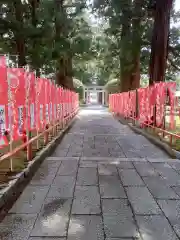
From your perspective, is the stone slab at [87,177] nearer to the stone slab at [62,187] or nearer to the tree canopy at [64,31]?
the stone slab at [62,187]

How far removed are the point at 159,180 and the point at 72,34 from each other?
2104cm

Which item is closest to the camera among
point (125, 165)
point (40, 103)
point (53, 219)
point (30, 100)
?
point (53, 219)

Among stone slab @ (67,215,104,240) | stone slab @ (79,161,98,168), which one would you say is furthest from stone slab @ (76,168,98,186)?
stone slab @ (67,215,104,240)

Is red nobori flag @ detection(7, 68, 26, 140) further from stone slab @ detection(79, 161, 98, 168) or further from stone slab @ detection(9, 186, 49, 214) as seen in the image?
stone slab @ detection(79, 161, 98, 168)

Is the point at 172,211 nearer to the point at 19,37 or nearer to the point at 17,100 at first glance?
the point at 17,100

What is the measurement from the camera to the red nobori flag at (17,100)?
226 inches

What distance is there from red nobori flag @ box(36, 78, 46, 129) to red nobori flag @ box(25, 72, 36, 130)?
14.9 inches

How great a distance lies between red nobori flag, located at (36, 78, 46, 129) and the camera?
785 cm

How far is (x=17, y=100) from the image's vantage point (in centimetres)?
609

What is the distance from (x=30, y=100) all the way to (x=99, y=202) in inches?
135

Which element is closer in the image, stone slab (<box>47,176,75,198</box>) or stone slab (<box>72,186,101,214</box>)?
stone slab (<box>72,186,101,214</box>)

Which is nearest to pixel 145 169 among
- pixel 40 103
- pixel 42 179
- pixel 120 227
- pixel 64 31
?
pixel 42 179

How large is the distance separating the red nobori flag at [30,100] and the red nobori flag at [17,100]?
0.72ft

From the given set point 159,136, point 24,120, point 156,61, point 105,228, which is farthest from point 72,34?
point 105,228
